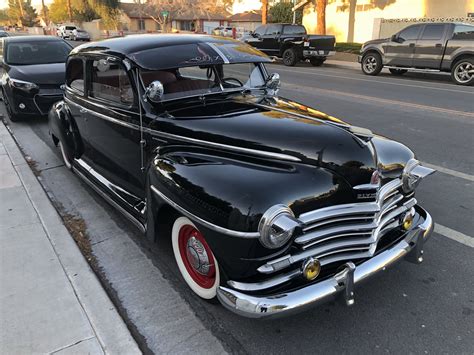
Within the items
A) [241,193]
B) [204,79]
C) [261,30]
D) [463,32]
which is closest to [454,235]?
[241,193]

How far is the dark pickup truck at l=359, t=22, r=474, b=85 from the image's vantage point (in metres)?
12.9

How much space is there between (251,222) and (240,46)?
2.38m

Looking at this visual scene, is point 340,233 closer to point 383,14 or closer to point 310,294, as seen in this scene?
point 310,294

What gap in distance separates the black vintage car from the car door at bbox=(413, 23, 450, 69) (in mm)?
11882

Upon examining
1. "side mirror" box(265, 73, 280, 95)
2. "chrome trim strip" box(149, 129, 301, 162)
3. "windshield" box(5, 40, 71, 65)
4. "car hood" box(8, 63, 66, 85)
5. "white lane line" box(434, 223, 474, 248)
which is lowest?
"white lane line" box(434, 223, 474, 248)

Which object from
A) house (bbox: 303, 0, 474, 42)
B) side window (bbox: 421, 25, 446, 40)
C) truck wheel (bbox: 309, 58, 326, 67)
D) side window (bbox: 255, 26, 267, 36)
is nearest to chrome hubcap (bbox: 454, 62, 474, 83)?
side window (bbox: 421, 25, 446, 40)

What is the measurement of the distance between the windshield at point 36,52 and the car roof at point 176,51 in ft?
18.6

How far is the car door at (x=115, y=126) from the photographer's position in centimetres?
348

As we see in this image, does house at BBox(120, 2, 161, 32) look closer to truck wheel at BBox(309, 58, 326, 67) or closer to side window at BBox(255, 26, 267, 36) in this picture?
side window at BBox(255, 26, 267, 36)

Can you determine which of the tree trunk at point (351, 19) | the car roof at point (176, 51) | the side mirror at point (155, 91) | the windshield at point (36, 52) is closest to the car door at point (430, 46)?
the windshield at point (36, 52)

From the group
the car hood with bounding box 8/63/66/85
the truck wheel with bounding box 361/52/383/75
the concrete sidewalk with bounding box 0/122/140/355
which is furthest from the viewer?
the truck wheel with bounding box 361/52/383/75

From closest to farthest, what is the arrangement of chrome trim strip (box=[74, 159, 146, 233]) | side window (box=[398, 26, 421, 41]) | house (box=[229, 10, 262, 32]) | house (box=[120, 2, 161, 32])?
chrome trim strip (box=[74, 159, 146, 233])
side window (box=[398, 26, 421, 41])
house (box=[229, 10, 262, 32])
house (box=[120, 2, 161, 32])

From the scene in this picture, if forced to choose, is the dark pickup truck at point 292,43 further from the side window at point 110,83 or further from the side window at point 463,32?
the side window at point 110,83

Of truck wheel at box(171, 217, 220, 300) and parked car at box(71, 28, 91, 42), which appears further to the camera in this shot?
parked car at box(71, 28, 91, 42)
